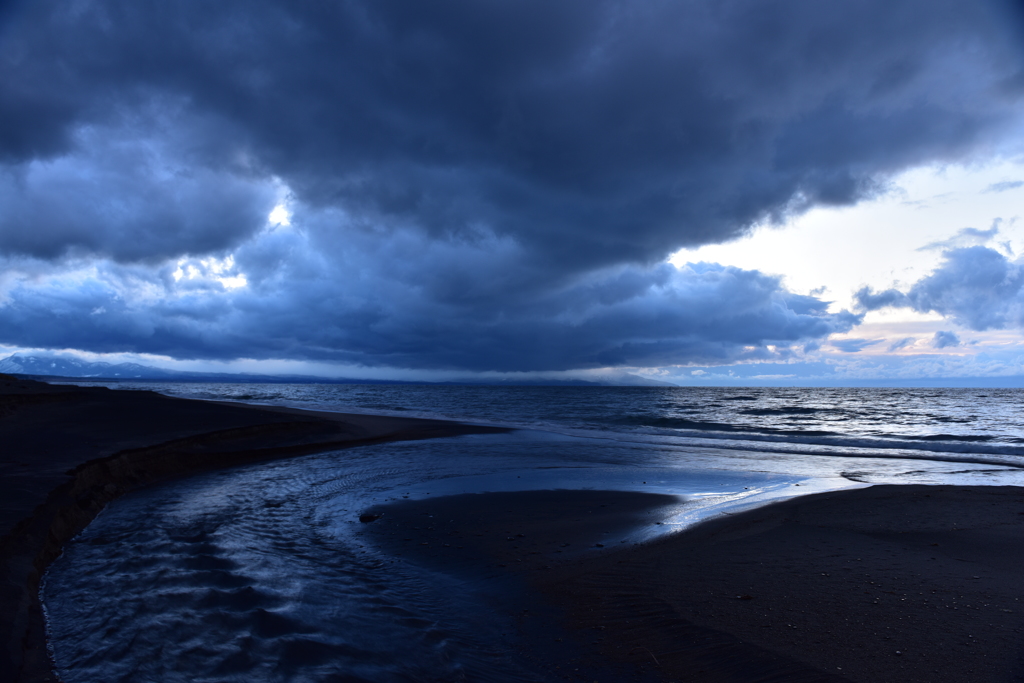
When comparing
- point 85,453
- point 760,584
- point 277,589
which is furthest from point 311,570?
point 85,453

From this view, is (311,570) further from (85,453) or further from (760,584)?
(85,453)

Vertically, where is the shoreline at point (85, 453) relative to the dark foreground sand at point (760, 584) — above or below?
above

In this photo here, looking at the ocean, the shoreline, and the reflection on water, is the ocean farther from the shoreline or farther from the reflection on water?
the shoreline

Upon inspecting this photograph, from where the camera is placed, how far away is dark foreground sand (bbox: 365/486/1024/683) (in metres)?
4.37

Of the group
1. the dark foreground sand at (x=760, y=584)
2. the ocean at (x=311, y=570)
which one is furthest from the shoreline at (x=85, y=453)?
the dark foreground sand at (x=760, y=584)

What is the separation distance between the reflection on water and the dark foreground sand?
25.4 inches

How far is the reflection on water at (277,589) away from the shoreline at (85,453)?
0.30 m

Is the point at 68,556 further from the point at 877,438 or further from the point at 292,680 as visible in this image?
the point at 877,438

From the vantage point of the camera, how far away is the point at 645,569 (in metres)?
6.57

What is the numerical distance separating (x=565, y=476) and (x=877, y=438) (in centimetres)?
2164

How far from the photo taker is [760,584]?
5977mm

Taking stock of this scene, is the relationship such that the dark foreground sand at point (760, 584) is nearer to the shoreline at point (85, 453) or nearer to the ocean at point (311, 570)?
the ocean at point (311, 570)

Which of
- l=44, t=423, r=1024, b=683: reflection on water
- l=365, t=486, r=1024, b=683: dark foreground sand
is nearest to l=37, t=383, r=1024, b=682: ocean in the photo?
l=44, t=423, r=1024, b=683: reflection on water

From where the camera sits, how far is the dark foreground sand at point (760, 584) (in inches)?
172
